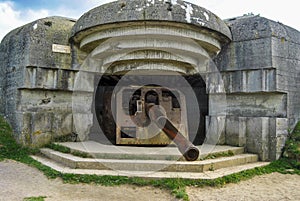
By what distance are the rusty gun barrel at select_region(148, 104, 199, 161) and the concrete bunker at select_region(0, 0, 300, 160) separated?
84cm

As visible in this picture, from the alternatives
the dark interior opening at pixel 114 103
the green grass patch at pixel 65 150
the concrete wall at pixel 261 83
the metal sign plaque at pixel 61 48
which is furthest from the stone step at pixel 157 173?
the metal sign plaque at pixel 61 48

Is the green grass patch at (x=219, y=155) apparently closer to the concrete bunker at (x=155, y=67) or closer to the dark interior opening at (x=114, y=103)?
the concrete bunker at (x=155, y=67)

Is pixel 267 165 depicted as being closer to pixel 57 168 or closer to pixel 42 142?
pixel 57 168

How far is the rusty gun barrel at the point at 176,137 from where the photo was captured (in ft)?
10.7

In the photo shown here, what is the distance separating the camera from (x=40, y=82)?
5133mm

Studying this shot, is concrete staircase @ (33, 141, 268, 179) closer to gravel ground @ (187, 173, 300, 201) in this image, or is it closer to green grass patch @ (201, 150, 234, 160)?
green grass patch @ (201, 150, 234, 160)

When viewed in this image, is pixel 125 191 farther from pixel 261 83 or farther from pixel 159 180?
pixel 261 83

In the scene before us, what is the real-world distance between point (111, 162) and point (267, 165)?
2476 mm

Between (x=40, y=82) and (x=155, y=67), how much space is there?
85.8 inches

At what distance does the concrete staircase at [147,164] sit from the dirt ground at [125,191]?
0.83ft

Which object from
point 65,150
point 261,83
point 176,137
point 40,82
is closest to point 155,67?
point 176,137

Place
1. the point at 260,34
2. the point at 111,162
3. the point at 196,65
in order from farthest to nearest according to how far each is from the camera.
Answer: the point at 196,65 → the point at 260,34 → the point at 111,162

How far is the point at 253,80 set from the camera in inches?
192

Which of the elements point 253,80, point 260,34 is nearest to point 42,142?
point 253,80
